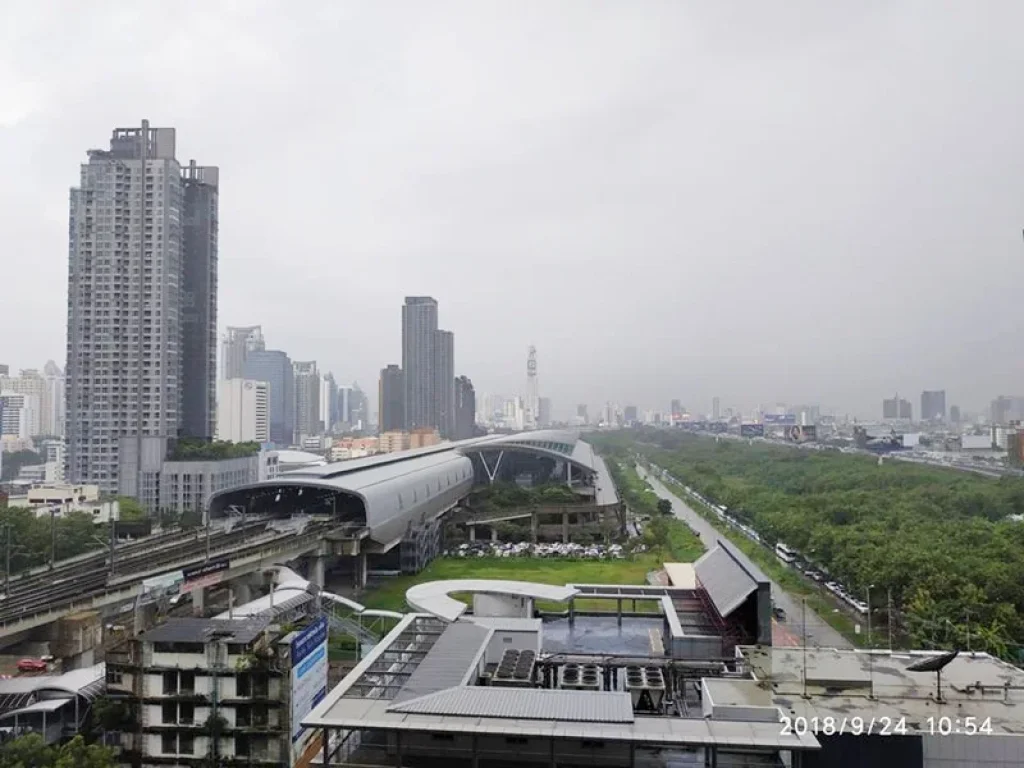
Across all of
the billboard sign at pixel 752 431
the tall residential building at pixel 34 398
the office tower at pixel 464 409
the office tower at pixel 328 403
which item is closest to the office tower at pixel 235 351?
the office tower at pixel 328 403

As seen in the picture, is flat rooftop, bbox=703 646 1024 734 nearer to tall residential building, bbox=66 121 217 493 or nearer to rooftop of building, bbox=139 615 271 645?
rooftop of building, bbox=139 615 271 645

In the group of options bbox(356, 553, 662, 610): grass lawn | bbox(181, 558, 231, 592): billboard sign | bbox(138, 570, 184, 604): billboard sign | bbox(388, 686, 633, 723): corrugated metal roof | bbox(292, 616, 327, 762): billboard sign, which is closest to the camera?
bbox(388, 686, 633, 723): corrugated metal roof

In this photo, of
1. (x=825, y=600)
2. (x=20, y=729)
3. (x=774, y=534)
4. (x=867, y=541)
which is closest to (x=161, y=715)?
Result: (x=20, y=729)

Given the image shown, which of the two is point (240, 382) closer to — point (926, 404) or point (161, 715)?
point (161, 715)

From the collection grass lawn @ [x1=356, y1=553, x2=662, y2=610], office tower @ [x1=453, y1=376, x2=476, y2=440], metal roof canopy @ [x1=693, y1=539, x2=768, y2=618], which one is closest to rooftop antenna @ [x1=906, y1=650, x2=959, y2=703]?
metal roof canopy @ [x1=693, y1=539, x2=768, y2=618]

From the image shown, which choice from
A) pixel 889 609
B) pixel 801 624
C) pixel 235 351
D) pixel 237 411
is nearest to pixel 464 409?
pixel 235 351

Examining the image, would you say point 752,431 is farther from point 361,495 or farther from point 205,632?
point 205,632

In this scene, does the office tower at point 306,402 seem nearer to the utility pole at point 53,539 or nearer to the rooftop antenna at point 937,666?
the utility pole at point 53,539
